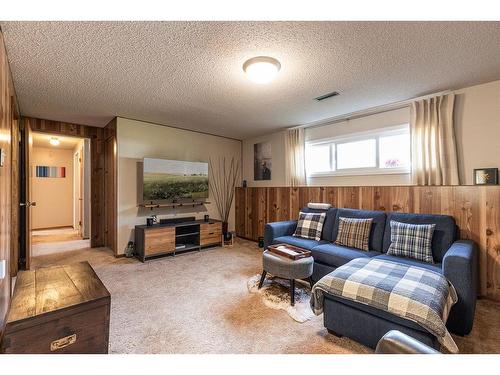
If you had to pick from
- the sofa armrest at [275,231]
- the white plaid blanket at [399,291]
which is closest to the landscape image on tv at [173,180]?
the sofa armrest at [275,231]

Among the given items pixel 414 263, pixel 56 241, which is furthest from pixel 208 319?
pixel 56 241

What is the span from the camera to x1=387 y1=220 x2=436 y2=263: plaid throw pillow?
237 cm

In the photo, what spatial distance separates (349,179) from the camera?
3826 mm

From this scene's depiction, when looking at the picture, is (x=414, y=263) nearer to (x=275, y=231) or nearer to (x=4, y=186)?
(x=275, y=231)

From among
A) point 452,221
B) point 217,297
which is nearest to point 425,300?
point 452,221

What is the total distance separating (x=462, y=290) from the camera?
1.80 metres

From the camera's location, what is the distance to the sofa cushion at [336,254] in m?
2.55

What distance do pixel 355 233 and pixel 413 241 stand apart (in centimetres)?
59

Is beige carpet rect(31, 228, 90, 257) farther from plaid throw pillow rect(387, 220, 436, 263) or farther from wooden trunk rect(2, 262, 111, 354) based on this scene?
plaid throw pillow rect(387, 220, 436, 263)

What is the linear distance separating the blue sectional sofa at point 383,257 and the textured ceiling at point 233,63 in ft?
4.99

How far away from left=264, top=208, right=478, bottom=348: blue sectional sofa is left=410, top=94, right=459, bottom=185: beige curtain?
0.58 meters

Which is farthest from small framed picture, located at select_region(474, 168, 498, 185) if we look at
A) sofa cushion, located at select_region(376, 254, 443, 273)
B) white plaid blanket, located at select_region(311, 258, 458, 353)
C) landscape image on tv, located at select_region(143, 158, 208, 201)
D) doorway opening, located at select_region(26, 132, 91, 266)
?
doorway opening, located at select_region(26, 132, 91, 266)
